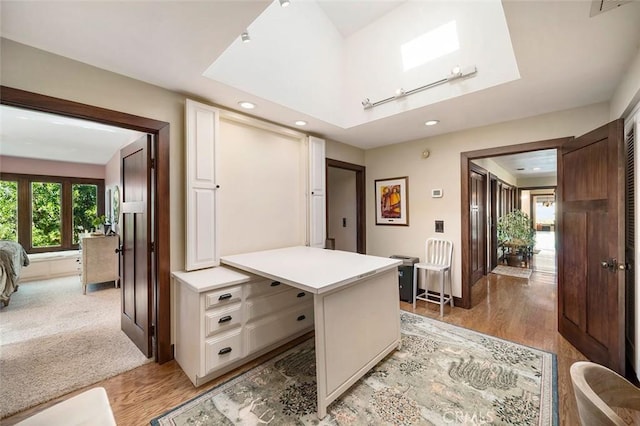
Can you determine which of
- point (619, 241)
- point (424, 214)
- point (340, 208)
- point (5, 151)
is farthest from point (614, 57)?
point (5, 151)

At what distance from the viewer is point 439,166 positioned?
380 centimetres

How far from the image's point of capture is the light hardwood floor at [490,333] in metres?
1.80

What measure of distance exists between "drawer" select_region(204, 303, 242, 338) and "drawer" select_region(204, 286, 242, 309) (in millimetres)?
50

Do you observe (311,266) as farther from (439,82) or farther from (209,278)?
(439,82)

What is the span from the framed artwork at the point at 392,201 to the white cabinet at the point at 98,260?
467cm

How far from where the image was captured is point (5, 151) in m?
5.02

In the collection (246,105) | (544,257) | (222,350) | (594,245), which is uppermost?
(246,105)

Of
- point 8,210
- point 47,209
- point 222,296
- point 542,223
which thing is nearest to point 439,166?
point 222,296

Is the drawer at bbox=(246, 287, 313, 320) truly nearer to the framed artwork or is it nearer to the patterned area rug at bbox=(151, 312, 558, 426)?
the patterned area rug at bbox=(151, 312, 558, 426)

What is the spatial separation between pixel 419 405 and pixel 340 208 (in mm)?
3758

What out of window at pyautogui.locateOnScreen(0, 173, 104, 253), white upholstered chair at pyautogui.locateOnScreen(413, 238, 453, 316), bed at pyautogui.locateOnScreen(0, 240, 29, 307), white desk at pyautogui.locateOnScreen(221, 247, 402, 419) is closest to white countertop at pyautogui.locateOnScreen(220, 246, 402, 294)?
white desk at pyautogui.locateOnScreen(221, 247, 402, 419)

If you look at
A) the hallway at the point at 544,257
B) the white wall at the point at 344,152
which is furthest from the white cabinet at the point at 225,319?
the hallway at the point at 544,257

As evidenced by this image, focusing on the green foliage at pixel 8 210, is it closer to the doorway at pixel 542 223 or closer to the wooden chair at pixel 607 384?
the wooden chair at pixel 607 384

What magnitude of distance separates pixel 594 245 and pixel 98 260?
6528 mm
